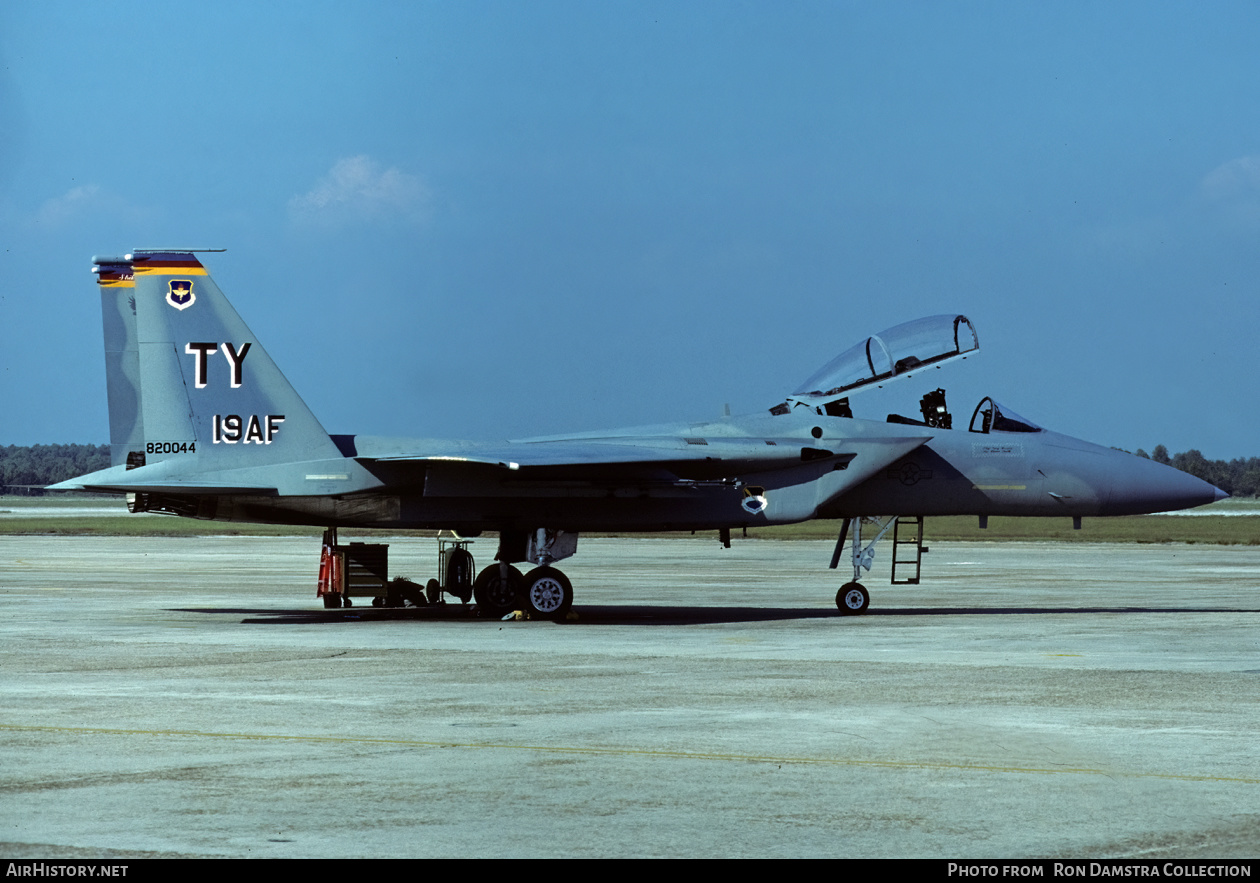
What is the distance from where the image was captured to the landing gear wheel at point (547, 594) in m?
21.0

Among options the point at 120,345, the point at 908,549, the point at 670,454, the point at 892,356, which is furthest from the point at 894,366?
the point at 908,549

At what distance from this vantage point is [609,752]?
974cm

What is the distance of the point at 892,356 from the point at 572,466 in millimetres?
5074

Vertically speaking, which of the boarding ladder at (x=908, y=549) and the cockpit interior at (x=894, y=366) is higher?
the cockpit interior at (x=894, y=366)

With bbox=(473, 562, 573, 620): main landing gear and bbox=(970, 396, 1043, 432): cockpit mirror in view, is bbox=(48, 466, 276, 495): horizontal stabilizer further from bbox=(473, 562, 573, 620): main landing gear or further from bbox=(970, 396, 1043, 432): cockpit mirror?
bbox=(970, 396, 1043, 432): cockpit mirror

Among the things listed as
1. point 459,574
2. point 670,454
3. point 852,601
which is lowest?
point 852,601

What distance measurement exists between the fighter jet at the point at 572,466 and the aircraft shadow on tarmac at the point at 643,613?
0.71m

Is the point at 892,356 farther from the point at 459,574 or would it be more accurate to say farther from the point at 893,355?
the point at 459,574

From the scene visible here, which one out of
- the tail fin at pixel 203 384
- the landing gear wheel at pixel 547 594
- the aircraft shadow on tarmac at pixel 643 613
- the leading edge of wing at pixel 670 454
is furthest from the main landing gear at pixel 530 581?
the tail fin at pixel 203 384

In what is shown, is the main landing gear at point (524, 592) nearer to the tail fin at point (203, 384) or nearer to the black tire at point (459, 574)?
the black tire at point (459, 574)

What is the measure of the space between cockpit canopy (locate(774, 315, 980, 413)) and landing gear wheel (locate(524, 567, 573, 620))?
13.4 feet

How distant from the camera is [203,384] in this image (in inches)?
802

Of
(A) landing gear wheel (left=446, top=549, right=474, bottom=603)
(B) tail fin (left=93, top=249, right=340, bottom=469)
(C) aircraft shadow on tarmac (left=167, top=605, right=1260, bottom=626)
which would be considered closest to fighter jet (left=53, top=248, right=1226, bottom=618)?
(B) tail fin (left=93, top=249, right=340, bottom=469)

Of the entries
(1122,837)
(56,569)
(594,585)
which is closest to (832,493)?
(594,585)
